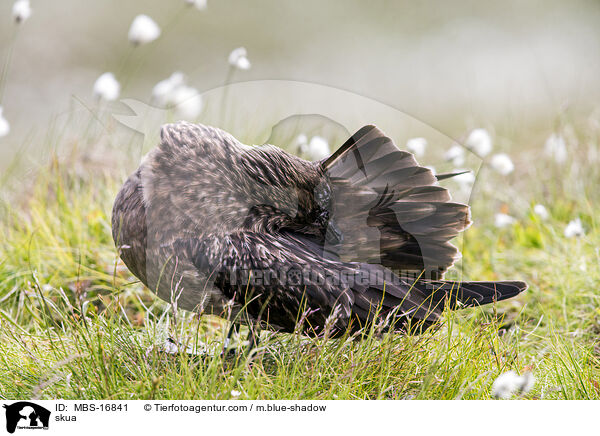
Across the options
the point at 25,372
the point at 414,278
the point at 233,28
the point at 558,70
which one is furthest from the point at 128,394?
the point at 558,70

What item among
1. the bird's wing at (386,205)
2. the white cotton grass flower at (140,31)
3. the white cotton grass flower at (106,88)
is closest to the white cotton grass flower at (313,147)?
the bird's wing at (386,205)

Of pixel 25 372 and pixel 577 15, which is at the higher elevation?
pixel 577 15

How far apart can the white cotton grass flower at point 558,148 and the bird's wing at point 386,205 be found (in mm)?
2662

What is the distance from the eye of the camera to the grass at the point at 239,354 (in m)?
2.39

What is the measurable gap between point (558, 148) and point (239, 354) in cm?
359

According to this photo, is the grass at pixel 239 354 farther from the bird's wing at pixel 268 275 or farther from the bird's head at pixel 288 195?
the bird's head at pixel 288 195

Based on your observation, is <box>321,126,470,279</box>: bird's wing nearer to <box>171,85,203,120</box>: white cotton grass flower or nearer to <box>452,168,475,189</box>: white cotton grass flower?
<box>452,168,475,189</box>: white cotton grass flower

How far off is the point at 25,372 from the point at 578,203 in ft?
12.9

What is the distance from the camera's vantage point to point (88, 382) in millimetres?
2369

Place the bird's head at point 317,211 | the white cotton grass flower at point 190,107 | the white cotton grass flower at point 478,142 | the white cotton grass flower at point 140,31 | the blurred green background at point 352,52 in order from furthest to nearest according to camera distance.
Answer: the blurred green background at point 352,52 → the white cotton grass flower at point 478,142 → the white cotton grass flower at point 140,31 → the white cotton grass flower at point 190,107 → the bird's head at point 317,211
